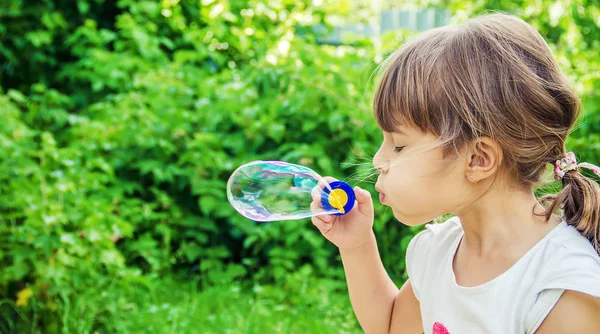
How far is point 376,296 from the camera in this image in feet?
A: 5.61

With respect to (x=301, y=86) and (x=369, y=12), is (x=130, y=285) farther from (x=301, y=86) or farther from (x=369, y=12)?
(x=369, y=12)

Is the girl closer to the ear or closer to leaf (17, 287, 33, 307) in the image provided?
the ear

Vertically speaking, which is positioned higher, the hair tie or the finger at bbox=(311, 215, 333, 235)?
the hair tie

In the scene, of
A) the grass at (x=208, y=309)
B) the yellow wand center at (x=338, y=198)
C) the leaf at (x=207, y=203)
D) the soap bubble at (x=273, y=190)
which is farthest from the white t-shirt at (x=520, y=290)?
the leaf at (x=207, y=203)

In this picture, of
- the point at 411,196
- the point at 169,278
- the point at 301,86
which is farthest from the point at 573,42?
the point at 411,196

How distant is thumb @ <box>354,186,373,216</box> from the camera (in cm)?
164

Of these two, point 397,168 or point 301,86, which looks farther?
point 301,86

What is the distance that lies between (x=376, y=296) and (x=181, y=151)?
7.21 feet

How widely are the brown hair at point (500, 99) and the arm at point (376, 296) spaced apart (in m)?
0.38

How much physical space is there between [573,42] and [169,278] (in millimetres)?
3073

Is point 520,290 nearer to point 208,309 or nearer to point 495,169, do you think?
point 495,169

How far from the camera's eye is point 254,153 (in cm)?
373

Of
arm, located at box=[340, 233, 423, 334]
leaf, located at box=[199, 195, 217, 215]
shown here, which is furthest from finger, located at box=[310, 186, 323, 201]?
leaf, located at box=[199, 195, 217, 215]

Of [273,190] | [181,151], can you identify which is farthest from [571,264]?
[181,151]
